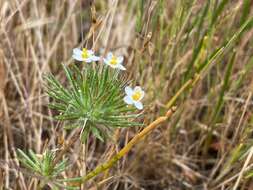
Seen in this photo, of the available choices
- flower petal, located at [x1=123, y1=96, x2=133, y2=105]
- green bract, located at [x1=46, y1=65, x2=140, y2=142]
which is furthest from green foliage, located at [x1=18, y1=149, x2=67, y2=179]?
flower petal, located at [x1=123, y1=96, x2=133, y2=105]

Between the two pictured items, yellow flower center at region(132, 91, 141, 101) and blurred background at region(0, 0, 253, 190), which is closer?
yellow flower center at region(132, 91, 141, 101)

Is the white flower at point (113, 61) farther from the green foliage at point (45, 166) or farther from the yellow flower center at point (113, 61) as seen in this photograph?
the green foliage at point (45, 166)

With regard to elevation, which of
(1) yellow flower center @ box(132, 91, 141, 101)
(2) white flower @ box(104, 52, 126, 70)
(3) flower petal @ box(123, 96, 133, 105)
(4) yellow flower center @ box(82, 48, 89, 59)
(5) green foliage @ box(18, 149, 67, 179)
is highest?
(4) yellow flower center @ box(82, 48, 89, 59)

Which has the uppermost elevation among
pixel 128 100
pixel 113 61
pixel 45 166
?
pixel 113 61

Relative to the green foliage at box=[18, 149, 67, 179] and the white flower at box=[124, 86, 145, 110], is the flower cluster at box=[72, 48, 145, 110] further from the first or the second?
the green foliage at box=[18, 149, 67, 179]

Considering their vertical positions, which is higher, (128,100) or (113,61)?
(113,61)

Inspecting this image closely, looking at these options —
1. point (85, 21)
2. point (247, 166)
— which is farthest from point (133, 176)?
point (85, 21)

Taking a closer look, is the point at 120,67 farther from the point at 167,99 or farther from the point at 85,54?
the point at 167,99

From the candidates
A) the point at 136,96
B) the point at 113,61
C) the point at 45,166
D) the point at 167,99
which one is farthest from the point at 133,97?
the point at 167,99
